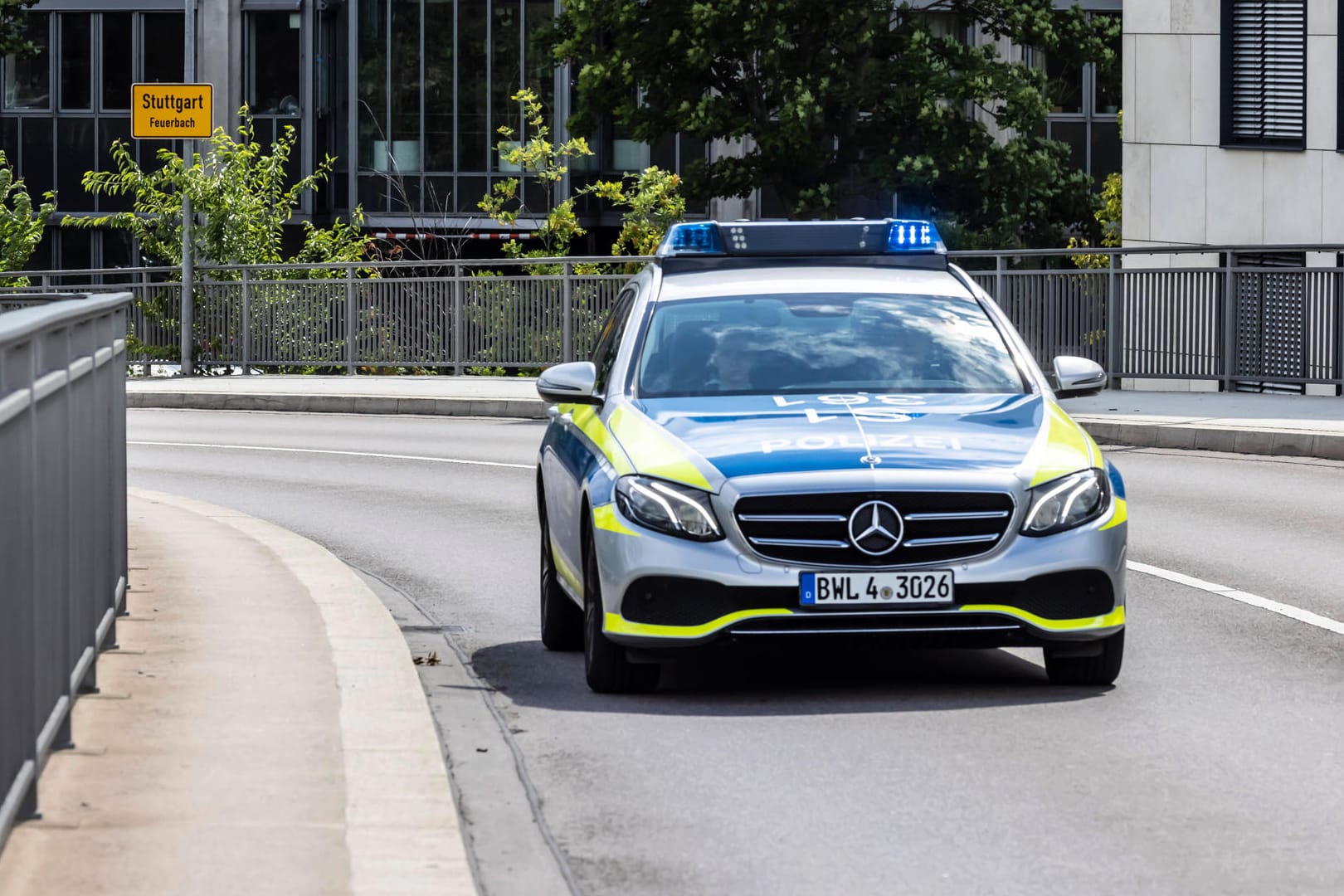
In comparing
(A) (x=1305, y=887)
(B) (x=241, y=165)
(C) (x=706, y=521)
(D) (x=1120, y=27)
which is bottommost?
(A) (x=1305, y=887)

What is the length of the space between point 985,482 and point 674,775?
1.56 metres

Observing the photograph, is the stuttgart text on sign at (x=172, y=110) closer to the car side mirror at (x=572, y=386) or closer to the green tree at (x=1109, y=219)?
the green tree at (x=1109, y=219)

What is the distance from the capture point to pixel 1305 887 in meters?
5.60

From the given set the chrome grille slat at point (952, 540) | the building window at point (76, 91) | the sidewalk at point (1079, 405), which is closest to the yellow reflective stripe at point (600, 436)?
the chrome grille slat at point (952, 540)

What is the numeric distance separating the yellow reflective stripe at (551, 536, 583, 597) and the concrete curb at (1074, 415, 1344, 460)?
1130cm

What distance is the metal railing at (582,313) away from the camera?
2412 centimetres

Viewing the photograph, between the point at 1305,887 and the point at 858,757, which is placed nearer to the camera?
the point at 1305,887

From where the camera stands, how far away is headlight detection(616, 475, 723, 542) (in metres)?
7.90

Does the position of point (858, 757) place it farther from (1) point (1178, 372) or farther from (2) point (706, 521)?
(1) point (1178, 372)

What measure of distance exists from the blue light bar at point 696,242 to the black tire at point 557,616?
123 centimetres

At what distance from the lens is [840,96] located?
110ft

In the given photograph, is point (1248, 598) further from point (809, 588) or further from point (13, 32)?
point (13, 32)

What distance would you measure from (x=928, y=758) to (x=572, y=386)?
2.45 m

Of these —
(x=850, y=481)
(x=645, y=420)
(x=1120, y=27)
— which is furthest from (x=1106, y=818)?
(x=1120, y=27)
